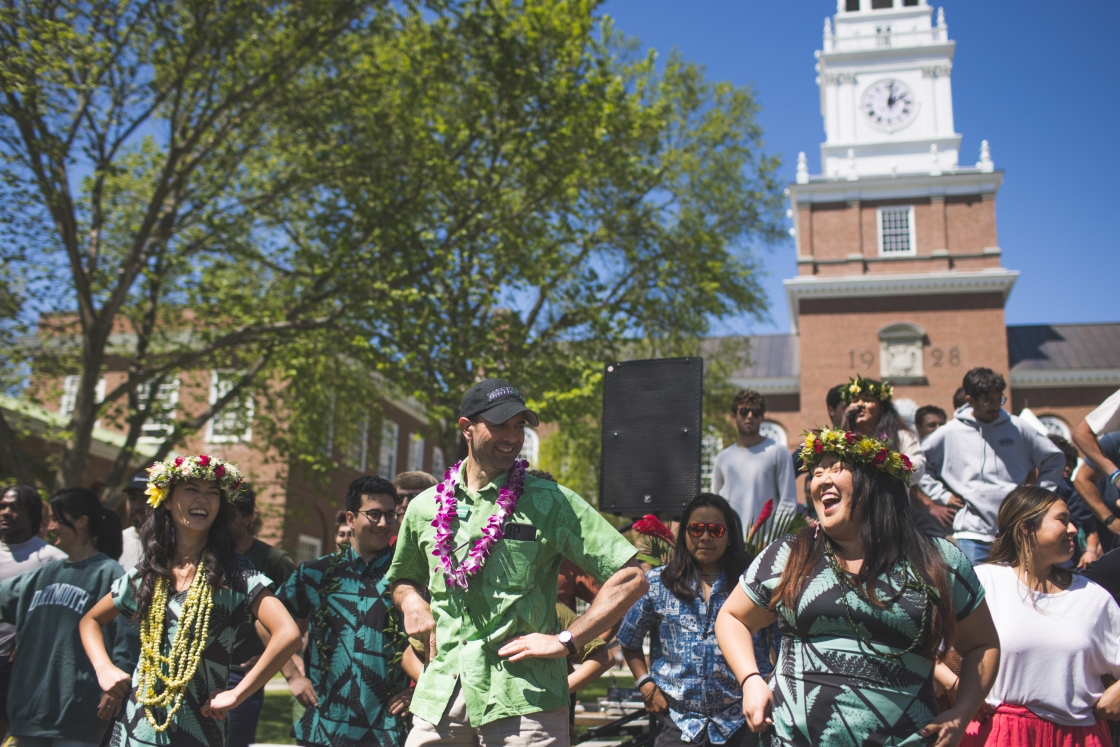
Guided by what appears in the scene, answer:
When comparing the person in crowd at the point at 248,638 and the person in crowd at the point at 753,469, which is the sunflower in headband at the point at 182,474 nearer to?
the person in crowd at the point at 248,638

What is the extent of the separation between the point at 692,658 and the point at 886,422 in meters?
2.37

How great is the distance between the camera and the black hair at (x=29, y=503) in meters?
6.07

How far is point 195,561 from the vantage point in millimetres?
4059

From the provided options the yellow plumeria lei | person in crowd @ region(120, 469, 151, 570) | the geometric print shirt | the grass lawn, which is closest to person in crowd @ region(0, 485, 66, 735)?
person in crowd @ region(120, 469, 151, 570)

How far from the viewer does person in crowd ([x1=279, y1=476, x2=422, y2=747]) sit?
4723 mm

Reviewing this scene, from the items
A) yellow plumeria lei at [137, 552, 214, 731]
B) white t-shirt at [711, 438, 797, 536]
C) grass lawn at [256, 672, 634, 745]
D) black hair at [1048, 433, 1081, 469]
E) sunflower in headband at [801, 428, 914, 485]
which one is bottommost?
grass lawn at [256, 672, 634, 745]

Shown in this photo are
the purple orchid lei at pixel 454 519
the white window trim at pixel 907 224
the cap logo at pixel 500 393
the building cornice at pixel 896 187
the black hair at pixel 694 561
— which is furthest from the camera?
the white window trim at pixel 907 224

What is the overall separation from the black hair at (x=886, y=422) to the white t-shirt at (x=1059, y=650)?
1.93 m

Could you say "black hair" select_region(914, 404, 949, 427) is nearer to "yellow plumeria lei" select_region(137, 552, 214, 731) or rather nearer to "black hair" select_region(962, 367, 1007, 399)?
"black hair" select_region(962, 367, 1007, 399)

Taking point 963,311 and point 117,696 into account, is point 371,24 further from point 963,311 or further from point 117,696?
point 963,311

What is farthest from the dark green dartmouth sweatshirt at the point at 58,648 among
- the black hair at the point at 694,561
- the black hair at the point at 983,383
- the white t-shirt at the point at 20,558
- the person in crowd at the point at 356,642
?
the black hair at the point at 983,383

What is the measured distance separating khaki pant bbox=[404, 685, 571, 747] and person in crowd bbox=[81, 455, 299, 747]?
0.80 metres

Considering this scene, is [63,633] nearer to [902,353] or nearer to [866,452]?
[866,452]

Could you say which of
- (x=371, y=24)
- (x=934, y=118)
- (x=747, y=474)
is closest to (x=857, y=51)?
(x=934, y=118)
